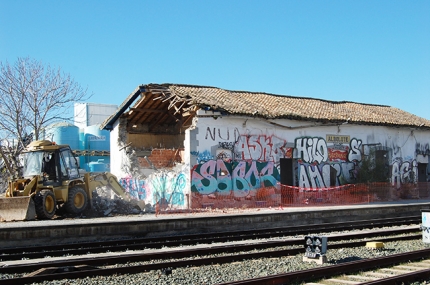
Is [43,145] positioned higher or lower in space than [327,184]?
higher

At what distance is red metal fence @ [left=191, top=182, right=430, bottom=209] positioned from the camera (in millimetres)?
25453

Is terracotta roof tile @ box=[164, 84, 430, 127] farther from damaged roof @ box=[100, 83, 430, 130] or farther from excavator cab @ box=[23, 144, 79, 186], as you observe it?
excavator cab @ box=[23, 144, 79, 186]

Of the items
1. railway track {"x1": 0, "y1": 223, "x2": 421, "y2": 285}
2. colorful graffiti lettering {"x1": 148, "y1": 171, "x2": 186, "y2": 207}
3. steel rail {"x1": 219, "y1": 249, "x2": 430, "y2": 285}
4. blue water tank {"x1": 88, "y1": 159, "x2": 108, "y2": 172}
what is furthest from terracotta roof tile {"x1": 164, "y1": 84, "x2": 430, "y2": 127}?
blue water tank {"x1": 88, "y1": 159, "x2": 108, "y2": 172}

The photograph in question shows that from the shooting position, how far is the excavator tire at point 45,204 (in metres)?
19.8

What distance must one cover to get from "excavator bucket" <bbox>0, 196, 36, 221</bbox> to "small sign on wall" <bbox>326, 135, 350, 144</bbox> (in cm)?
1771

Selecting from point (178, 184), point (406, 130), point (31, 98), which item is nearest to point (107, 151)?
point (31, 98)

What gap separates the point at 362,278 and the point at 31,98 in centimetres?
2573

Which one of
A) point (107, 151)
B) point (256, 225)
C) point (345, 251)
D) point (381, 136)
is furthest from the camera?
point (107, 151)

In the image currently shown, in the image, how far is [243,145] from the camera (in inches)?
1054

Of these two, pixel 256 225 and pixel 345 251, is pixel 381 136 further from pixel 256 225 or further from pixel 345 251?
pixel 345 251

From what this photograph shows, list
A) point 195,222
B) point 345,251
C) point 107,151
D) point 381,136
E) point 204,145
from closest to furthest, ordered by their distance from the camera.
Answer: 1. point 345,251
2. point 195,222
3. point 204,145
4. point 381,136
5. point 107,151

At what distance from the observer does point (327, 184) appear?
2994cm

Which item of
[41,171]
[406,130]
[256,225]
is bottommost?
[256,225]

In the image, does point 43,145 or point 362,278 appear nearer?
point 362,278
